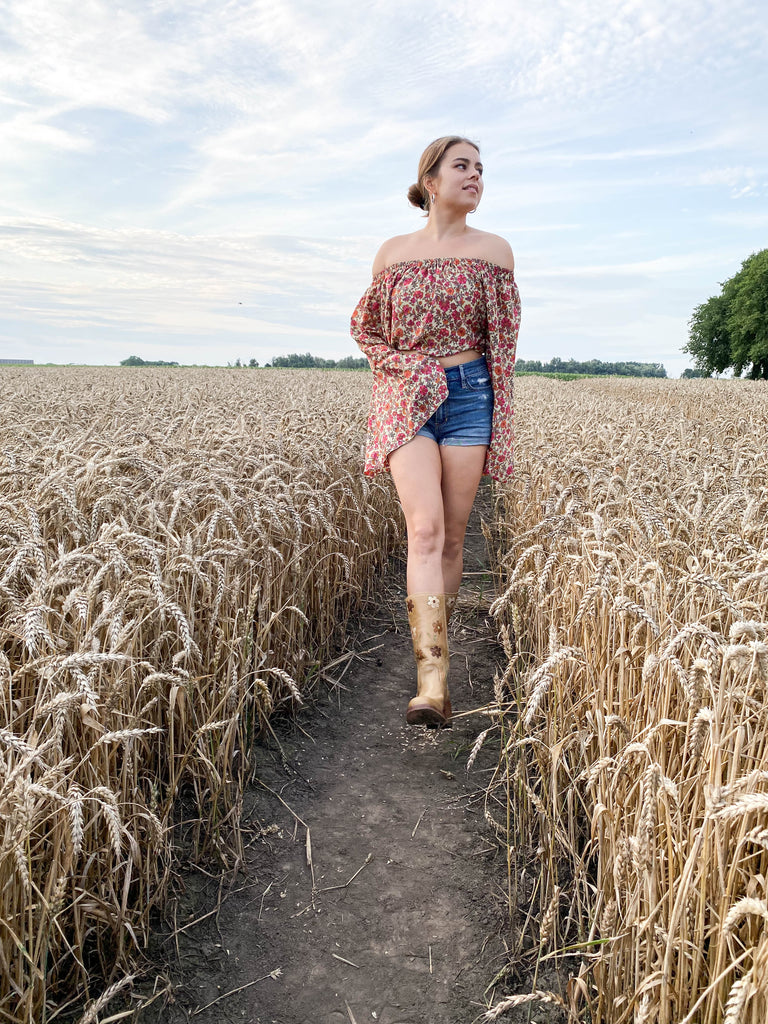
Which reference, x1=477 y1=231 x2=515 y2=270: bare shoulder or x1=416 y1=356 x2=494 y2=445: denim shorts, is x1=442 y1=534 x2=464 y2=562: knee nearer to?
x1=416 y1=356 x2=494 y2=445: denim shorts

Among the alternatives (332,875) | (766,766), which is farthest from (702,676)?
(332,875)

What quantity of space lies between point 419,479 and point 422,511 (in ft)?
0.51

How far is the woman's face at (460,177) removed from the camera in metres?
3.56

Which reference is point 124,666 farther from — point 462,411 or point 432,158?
point 432,158

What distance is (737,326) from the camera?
48.5 m

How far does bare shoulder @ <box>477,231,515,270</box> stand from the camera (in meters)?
3.67

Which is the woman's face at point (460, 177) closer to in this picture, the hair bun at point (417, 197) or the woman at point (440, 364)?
the woman at point (440, 364)

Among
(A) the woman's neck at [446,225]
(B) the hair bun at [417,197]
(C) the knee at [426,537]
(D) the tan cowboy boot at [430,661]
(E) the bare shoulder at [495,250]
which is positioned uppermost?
(B) the hair bun at [417,197]

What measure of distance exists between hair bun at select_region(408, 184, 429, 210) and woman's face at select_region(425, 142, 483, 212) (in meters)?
0.21

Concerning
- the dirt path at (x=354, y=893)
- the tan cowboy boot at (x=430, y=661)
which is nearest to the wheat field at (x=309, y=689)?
the dirt path at (x=354, y=893)

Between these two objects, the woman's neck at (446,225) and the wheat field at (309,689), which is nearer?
the wheat field at (309,689)

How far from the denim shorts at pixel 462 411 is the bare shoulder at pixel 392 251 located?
2.11ft

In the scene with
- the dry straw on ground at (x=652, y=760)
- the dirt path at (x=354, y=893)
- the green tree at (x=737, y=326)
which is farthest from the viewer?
the green tree at (x=737, y=326)

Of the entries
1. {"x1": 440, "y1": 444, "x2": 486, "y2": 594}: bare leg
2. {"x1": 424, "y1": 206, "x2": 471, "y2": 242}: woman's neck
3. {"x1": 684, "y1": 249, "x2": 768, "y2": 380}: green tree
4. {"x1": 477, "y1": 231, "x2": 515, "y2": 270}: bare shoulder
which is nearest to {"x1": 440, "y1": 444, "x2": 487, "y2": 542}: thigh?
{"x1": 440, "y1": 444, "x2": 486, "y2": 594}: bare leg
